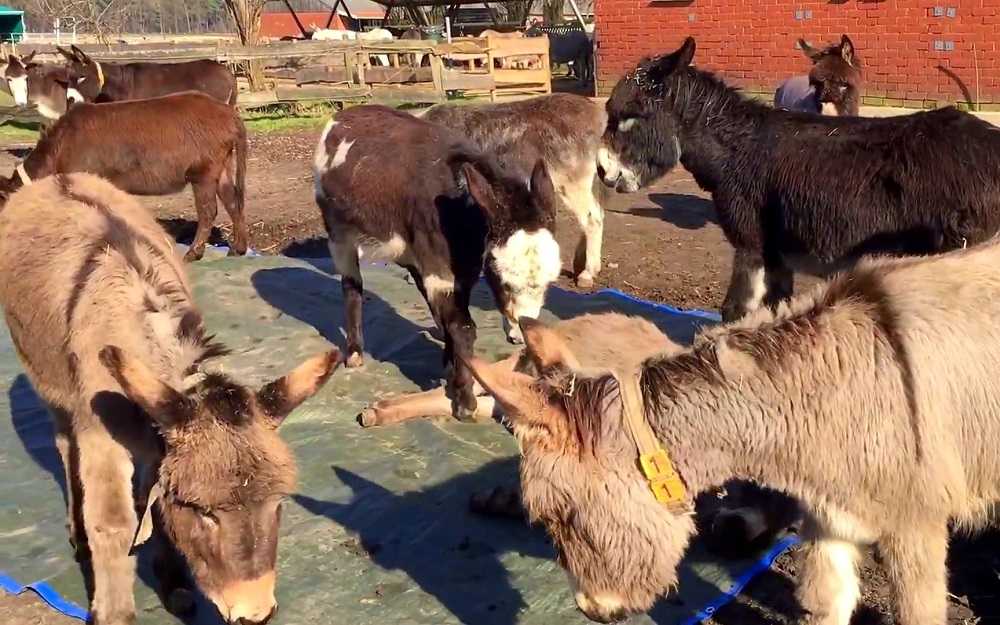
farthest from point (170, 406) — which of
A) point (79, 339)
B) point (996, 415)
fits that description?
point (996, 415)

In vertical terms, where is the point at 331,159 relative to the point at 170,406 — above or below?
above

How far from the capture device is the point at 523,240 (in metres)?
5.12

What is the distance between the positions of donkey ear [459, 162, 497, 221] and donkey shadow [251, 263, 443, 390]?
4.69 feet

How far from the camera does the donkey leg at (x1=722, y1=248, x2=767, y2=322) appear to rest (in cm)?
546

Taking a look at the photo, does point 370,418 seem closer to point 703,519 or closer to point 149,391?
point 703,519

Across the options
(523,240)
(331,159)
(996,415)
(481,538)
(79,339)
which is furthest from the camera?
(331,159)

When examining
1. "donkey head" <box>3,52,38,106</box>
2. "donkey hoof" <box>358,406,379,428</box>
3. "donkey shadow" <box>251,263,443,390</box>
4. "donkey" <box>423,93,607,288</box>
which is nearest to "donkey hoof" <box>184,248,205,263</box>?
"donkey shadow" <box>251,263,443,390</box>

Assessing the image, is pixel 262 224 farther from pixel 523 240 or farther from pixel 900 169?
pixel 900 169

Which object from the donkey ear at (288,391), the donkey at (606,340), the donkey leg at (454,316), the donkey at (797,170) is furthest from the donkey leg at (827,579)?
the donkey leg at (454,316)

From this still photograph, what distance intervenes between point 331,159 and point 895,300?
Result: 14.5 feet

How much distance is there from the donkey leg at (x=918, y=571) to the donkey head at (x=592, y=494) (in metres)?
0.66

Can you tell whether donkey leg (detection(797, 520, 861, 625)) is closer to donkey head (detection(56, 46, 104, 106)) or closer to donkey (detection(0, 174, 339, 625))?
donkey (detection(0, 174, 339, 625))

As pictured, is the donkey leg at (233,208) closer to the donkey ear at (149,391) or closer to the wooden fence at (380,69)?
the donkey ear at (149,391)

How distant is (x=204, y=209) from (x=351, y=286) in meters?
3.45
